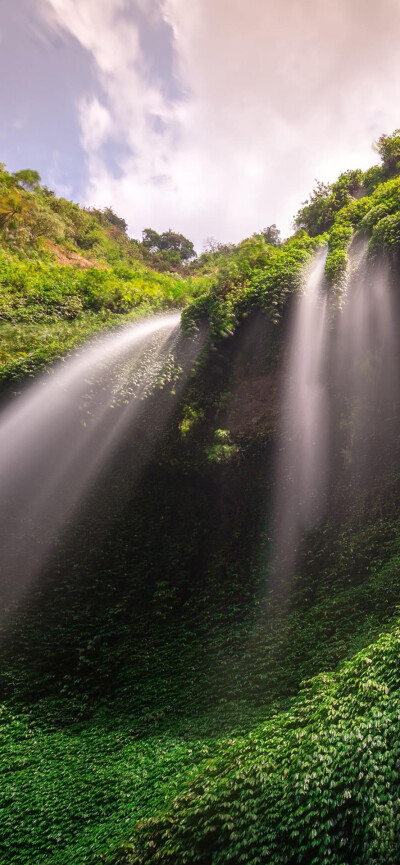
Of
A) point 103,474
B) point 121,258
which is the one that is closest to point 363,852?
point 103,474

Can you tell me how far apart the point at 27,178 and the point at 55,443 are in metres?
18.9

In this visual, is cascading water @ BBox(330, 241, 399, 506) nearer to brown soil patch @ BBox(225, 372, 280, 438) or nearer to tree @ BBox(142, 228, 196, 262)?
brown soil patch @ BBox(225, 372, 280, 438)

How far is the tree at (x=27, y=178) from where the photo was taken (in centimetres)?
1961

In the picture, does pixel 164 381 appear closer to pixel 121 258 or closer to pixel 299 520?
pixel 299 520

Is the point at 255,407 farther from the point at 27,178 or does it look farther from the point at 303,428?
the point at 27,178

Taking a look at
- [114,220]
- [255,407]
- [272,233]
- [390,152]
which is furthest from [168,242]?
[255,407]

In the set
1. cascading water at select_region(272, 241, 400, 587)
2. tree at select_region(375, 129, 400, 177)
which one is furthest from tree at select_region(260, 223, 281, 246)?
cascading water at select_region(272, 241, 400, 587)

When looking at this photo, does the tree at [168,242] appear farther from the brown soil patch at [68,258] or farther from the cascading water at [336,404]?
the cascading water at [336,404]

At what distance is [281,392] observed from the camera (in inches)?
353

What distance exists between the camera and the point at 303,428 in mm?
8266

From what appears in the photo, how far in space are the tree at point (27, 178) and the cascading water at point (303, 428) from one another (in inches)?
722

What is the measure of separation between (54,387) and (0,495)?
270 cm

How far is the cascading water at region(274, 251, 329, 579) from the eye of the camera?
714 cm

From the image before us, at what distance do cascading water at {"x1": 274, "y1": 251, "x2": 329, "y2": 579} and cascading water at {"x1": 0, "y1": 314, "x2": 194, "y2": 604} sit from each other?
383 cm
